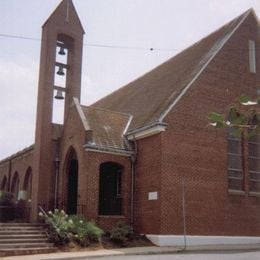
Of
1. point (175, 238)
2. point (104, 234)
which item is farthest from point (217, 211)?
point (104, 234)

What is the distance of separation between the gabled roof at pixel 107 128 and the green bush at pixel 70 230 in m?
3.62

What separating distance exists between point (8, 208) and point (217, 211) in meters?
11.9

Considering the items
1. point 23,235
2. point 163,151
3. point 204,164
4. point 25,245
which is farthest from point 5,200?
point 204,164

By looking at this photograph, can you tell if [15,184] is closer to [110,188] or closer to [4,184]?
[4,184]

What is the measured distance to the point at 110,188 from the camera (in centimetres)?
2227

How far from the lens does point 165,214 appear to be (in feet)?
61.9

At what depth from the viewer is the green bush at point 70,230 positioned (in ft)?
56.1

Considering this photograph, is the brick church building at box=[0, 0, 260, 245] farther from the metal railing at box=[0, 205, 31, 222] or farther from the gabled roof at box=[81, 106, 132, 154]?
the metal railing at box=[0, 205, 31, 222]

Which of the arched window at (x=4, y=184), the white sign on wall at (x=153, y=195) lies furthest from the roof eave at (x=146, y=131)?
the arched window at (x=4, y=184)

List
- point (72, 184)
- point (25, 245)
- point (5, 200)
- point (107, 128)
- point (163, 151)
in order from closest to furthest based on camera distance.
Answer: point (25, 245), point (163, 151), point (107, 128), point (72, 184), point (5, 200)

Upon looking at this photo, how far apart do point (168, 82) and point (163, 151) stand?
624 cm

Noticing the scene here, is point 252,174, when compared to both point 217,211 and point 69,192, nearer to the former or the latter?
point 217,211

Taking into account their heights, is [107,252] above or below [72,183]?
below

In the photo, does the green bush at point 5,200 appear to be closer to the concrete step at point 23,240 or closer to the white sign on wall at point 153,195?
the concrete step at point 23,240
